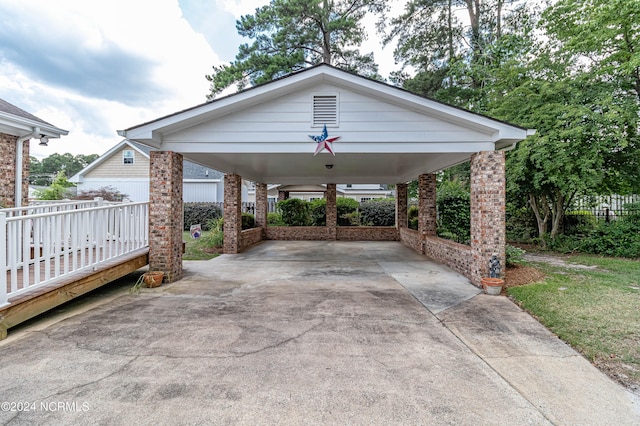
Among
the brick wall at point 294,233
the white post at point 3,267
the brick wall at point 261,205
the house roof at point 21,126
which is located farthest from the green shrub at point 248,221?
the white post at point 3,267

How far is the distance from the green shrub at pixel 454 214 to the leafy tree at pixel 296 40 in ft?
31.0

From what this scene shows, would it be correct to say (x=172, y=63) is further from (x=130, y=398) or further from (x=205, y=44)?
(x=130, y=398)

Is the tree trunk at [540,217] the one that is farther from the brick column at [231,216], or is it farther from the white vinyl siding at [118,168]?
the white vinyl siding at [118,168]

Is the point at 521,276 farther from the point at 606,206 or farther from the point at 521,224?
the point at 606,206

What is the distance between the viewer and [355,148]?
6.09m

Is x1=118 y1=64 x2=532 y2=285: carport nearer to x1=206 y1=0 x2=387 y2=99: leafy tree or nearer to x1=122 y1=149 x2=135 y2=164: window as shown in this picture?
x1=206 y1=0 x2=387 y2=99: leafy tree

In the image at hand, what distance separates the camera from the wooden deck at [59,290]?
3.51m

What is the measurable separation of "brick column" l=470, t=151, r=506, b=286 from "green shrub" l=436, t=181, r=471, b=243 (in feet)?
11.5

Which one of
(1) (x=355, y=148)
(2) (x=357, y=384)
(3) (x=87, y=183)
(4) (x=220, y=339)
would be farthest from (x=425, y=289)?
(3) (x=87, y=183)

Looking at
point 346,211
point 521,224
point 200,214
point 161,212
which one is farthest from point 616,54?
point 200,214

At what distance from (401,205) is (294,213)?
5165 millimetres

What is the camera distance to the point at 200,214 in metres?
17.5

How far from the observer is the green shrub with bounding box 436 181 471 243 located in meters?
9.20

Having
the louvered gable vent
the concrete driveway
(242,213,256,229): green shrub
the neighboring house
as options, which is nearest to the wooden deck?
the concrete driveway
